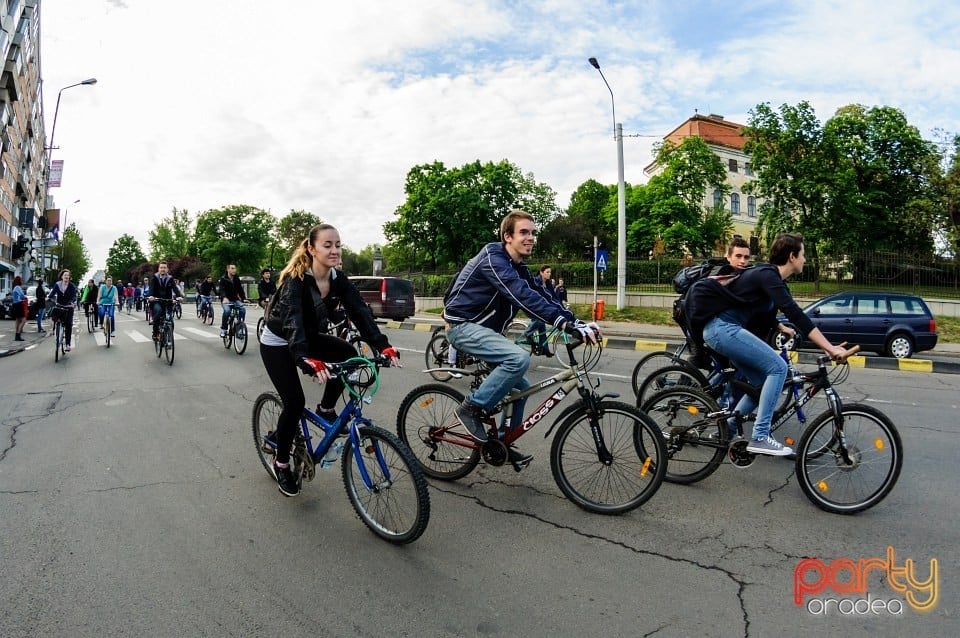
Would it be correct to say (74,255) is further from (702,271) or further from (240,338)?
(702,271)

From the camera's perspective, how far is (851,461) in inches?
154

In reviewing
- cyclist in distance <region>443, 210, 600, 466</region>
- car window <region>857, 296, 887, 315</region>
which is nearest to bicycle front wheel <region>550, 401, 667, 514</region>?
cyclist in distance <region>443, 210, 600, 466</region>

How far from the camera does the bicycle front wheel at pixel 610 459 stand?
12.1 feet

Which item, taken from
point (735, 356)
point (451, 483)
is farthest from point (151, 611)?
point (735, 356)

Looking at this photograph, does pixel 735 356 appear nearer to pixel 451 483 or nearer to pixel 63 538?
pixel 451 483

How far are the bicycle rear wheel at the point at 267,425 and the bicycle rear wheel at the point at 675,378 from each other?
10.5ft

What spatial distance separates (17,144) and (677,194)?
5813cm

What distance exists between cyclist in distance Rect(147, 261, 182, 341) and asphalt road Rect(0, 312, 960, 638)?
6631mm

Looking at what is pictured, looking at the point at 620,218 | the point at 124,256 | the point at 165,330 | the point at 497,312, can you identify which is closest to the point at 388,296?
the point at 620,218

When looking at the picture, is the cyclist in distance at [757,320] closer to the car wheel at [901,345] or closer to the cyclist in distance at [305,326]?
the cyclist in distance at [305,326]

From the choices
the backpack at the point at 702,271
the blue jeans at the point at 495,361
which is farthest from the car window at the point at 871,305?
the blue jeans at the point at 495,361

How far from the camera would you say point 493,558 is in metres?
3.25

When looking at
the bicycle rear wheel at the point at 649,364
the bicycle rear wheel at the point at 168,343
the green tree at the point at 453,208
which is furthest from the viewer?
the green tree at the point at 453,208

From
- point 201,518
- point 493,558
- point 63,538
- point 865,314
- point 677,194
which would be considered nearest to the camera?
point 493,558
